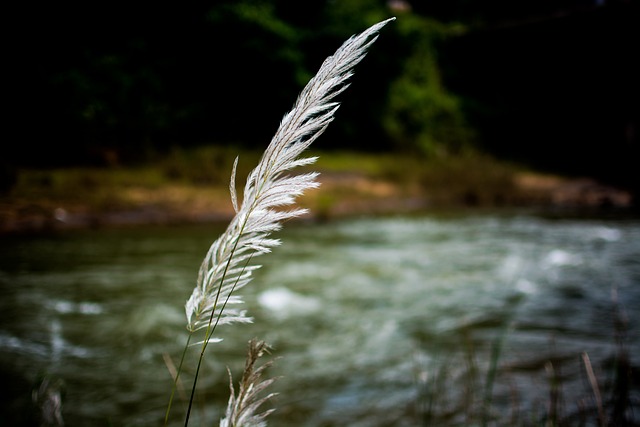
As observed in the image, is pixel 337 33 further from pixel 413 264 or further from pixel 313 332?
pixel 313 332

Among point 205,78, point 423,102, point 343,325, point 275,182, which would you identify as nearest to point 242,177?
point 205,78

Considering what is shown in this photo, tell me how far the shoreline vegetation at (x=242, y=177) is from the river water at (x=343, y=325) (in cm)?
144

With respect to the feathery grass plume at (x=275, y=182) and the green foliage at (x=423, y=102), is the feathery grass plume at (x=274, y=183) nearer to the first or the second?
the feathery grass plume at (x=275, y=182)

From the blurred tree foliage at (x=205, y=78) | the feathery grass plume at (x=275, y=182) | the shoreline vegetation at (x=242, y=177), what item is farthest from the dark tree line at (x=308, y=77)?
the feathery grass plume at (x=275, y=182)

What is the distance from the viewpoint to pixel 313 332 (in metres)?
4.13

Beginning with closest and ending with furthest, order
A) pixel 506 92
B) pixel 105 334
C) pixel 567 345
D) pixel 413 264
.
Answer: pixel 567 345
pixel 105 334
pixel 413 264
pixel 506 92

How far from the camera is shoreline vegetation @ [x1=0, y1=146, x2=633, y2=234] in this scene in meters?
9.39

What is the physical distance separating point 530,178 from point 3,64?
16.0m

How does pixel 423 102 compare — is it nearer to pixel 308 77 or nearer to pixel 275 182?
pixel 308 77

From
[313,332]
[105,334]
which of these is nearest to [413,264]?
[313,332]

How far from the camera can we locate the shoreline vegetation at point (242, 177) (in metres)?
9.39

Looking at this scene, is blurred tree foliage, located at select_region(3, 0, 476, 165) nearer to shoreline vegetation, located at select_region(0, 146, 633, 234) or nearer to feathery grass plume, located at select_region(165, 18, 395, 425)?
shoreline vegetation, located at select_region(0, 146, 633, 234)

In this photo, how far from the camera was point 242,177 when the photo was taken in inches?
487

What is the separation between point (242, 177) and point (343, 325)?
8551 mm
